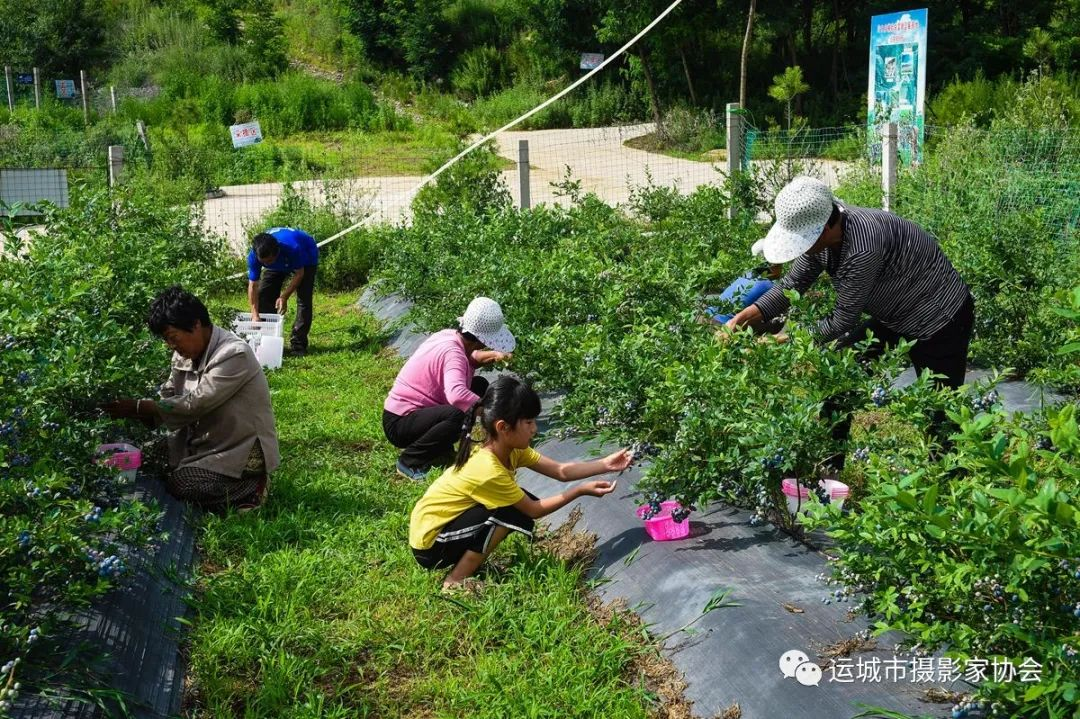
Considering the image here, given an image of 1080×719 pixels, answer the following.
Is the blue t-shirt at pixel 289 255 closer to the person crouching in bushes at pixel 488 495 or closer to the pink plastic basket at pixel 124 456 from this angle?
the pink plastic basket at pixel 124 456

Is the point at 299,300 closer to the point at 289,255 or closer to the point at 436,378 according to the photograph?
the point at 289,255

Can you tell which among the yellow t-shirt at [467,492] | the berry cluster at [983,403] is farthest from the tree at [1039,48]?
the yellow t-shirt at [467,492]

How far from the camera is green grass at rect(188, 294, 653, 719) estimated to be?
139 inches

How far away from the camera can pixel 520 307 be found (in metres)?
6.46

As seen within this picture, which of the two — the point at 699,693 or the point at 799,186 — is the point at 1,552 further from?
the point at 799,186

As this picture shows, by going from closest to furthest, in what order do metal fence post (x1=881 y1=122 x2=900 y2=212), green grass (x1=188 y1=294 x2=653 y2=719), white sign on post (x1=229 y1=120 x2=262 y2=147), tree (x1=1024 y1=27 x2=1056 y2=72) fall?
green grass (x1=188 y1=294 x2=653 y2=719), metal fence post (x1=881 y1=122 x2=900 y2=212), white sign on post (x1=229 y1=120 x2=262 y2=147), tree (x1=1024 y1=27 x2=1056 y2=72)

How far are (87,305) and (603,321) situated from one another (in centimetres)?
256

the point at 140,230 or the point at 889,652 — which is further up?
the point at 140,230

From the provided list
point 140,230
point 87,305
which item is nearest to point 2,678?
point 87,305

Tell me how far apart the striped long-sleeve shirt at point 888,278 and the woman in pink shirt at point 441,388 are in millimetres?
1668

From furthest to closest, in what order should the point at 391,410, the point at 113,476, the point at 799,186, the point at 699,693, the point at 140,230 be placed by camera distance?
the point at 140,230
the point at 391,410
the point at 799,186
the point at 113,476
the point at 699,693

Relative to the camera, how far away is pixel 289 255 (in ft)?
29.3

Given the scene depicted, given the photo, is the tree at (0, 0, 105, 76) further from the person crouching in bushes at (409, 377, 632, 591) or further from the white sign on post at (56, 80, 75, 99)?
the person crouching in bushes at (409, 377, 632, 591)

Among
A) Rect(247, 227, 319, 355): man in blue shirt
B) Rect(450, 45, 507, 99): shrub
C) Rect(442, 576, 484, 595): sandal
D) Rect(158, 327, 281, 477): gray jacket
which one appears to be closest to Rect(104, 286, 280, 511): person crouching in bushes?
Rect(158, 327, 281, 477): gray jacket
